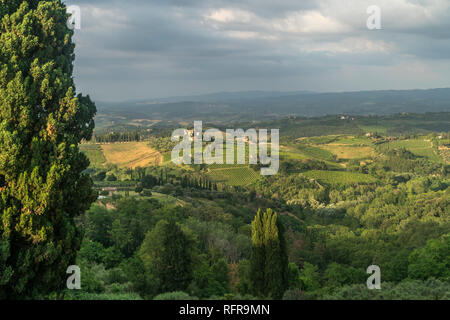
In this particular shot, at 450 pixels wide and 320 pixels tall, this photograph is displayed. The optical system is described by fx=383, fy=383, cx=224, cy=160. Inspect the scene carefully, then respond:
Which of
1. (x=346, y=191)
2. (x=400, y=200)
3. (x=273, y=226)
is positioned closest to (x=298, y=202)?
Result: (x=346, y=191)

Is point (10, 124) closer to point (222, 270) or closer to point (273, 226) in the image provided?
point (273, 226)

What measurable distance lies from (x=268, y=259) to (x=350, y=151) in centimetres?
16885

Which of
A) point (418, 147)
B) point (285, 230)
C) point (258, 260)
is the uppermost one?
point (258, 260)

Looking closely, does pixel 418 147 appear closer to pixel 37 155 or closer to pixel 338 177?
pixel 338 177

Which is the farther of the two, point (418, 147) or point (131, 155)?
point (418, 147)

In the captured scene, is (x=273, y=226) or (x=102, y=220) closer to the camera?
(x=273, y=226)

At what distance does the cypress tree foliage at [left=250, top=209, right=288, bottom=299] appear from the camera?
25781 mm

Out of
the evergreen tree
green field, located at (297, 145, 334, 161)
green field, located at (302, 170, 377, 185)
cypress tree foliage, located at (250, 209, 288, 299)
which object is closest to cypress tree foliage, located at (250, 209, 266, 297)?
cypress tree foliage, located at (250, 209, 288, 299)

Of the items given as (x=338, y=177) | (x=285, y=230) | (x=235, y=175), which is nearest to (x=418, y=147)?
(x=338, y=177)

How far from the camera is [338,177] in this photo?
472ft

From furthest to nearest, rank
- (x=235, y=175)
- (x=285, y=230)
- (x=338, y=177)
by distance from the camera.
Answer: (x=338, y=177) → (x=235, y=175) → (x=285, y=230)

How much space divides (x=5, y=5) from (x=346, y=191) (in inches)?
4999

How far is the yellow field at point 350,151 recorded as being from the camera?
17738cm
